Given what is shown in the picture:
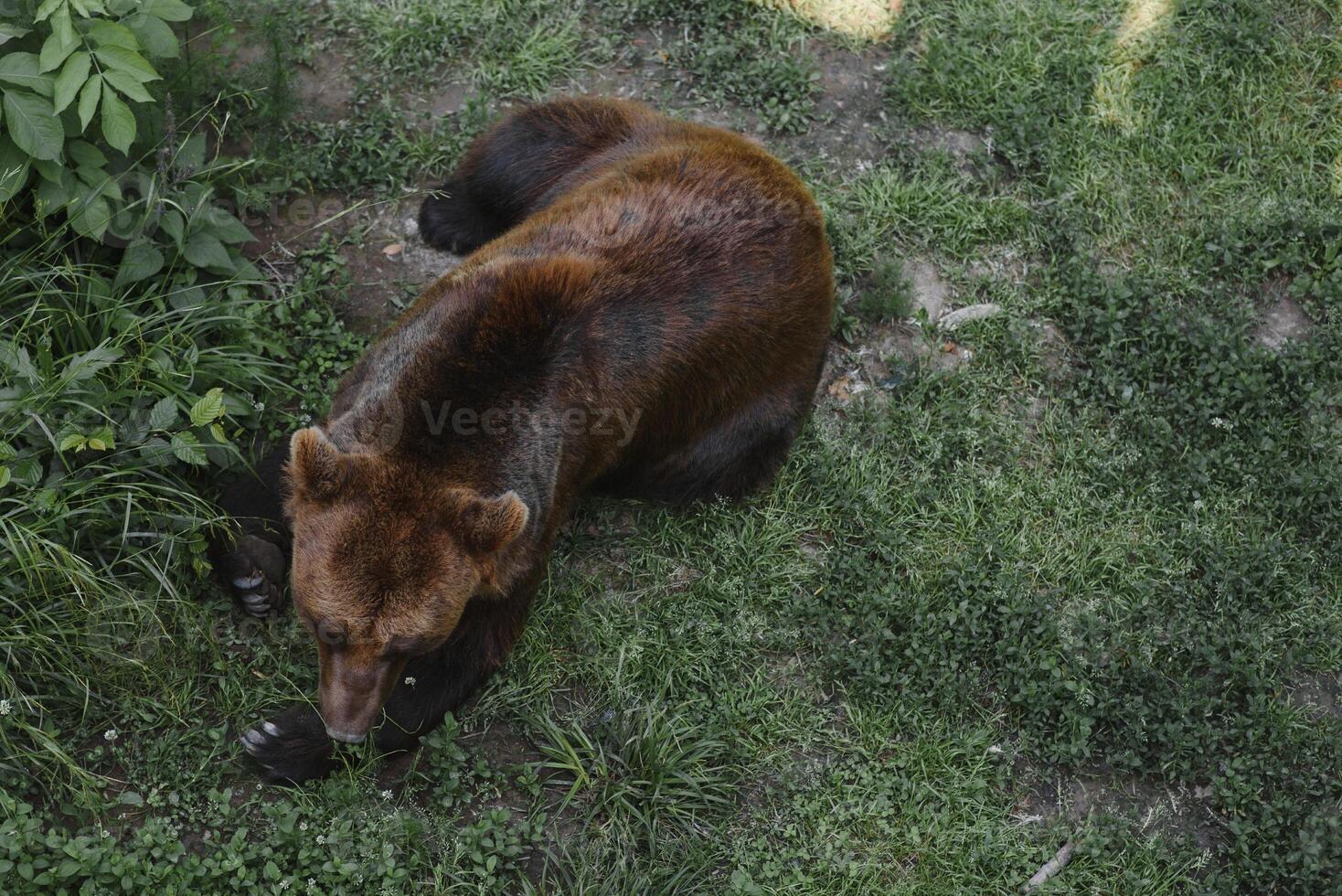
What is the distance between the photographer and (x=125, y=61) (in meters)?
4.69

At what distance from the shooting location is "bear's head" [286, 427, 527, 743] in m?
4.10

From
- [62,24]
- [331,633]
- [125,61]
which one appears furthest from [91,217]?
[331,633]

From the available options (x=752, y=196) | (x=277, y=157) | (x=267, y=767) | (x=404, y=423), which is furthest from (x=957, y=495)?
(x=277, y=157)

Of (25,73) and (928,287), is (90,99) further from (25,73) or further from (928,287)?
(928,287)

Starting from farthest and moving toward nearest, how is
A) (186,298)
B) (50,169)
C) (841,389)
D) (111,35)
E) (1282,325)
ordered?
(1282,325) < (841,389) < (186,298) < (50,169) < (111,35)

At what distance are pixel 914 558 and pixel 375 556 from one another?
8.85ft

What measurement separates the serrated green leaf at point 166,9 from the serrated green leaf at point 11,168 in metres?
0.74

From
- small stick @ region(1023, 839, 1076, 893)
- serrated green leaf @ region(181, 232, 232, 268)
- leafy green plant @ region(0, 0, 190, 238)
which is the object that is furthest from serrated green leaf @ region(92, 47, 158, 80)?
small stick @ region(1023, 839, 1076, 893)

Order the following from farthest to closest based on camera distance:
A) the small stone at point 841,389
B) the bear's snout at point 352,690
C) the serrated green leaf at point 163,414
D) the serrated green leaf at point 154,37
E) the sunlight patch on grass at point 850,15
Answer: the sunlight patch on grass at point 850,15
the small stone at point 841,389
the serrated green leaf at point 154,37
the serrated green leaf at point 163,414
the bear's snout at point 352,690

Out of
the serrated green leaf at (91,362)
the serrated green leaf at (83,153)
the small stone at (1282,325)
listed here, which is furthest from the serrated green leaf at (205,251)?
the small stone at (1282,325)

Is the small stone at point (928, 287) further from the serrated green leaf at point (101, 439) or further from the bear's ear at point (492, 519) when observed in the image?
the serrated green leaf at point (101, 439)

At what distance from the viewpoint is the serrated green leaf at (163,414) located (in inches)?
193

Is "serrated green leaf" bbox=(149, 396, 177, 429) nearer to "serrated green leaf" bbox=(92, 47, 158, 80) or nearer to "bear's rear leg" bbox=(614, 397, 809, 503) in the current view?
"serrated green leaf" bbox=(92, 47, 158, 80)

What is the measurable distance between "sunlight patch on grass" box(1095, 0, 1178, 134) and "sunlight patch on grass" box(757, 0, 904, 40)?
1.29m
